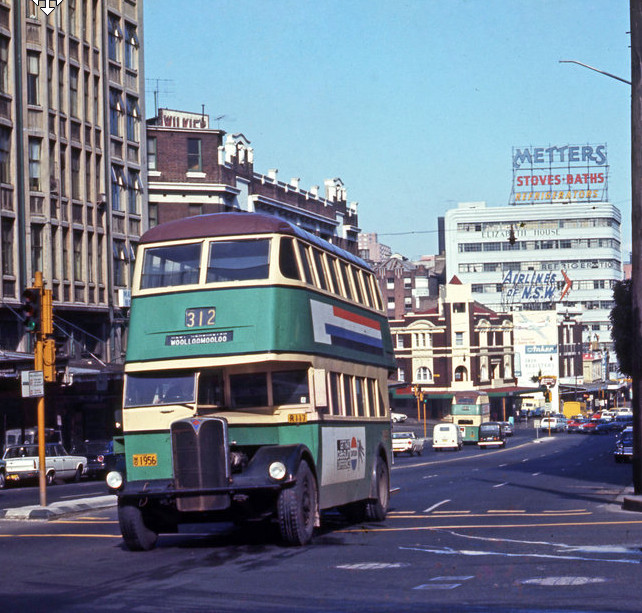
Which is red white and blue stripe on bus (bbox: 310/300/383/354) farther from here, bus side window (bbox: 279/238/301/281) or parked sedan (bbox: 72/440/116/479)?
parked sedan (bbox: 72/440/116/479)

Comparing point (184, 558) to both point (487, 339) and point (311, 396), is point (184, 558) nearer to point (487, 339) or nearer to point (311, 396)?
point (311, 396)

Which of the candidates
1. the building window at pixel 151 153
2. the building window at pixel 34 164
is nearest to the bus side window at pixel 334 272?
the building window at pixel 34 164

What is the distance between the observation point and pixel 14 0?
51719mm

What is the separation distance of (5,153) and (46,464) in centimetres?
1466

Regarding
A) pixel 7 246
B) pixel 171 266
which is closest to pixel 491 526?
pixel 171 266

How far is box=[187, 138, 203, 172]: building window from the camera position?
233ft

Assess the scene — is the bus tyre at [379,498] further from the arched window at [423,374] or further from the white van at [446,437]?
the arched window at [423,374]

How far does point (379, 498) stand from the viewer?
2106 centimetres

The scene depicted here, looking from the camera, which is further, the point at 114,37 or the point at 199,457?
the point at 114,37

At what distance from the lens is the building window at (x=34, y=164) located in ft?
173

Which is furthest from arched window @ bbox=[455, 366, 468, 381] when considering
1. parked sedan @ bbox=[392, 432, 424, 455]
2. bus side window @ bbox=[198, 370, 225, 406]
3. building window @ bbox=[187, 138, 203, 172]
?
bus side window @ bbox=[198, 370, 225, 406]

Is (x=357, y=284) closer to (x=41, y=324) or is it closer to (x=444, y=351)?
(x=41, y=324)

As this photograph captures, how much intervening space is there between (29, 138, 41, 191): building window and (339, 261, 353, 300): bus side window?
35.0m

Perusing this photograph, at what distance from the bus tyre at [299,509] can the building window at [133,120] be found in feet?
157
